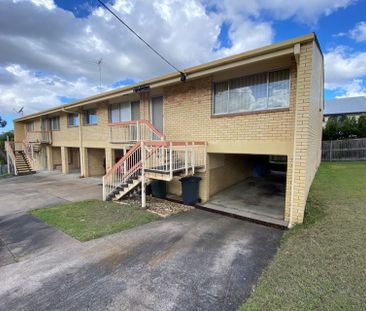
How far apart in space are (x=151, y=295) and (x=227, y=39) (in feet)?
36.7

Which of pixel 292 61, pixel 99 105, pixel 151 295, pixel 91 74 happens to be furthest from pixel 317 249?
pixel 91 74

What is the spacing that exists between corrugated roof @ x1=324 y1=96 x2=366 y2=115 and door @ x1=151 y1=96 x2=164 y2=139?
2932 centimetres

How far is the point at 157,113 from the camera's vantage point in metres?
9.39

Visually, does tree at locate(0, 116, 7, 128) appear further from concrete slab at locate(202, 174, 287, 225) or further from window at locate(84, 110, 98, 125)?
concrete slab at locate(202, 174, 287, 225)

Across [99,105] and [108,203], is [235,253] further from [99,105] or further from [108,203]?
[99,105]

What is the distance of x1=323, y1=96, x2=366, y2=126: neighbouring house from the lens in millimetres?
27438

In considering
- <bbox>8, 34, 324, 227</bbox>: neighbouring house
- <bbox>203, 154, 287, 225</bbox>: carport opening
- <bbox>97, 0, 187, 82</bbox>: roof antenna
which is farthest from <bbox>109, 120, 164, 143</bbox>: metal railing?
<bbox>203, 154, 287, 225</bbox>: carport opening

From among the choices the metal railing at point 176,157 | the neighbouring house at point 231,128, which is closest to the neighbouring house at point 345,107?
the neighbouring house at point 231,128

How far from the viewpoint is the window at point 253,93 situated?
587 centimetres

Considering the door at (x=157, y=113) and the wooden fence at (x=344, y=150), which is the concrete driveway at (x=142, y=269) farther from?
the wooden fence at (x=344, y=150)

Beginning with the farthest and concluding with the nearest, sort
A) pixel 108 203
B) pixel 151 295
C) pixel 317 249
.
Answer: pixel 108 203, pixel 317 249, pixel 151 295

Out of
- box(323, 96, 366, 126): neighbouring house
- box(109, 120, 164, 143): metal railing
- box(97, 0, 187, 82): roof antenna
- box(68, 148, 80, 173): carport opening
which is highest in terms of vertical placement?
box(323, 96, 366, 126): neighbouring house

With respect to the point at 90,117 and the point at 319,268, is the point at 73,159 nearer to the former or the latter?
the point at 90,117

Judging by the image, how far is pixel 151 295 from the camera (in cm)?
286
